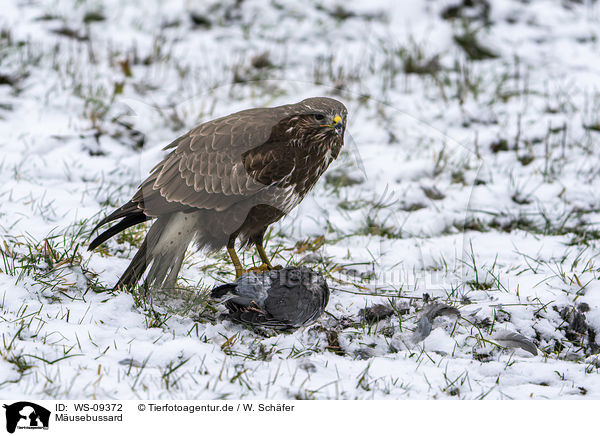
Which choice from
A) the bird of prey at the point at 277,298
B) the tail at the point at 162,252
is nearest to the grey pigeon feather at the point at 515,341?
the bird of prey at the point at 277,298

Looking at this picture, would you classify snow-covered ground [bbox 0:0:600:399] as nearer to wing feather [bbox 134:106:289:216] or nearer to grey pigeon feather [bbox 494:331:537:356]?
grey pigeon feather [bbox 494:331:537:356]

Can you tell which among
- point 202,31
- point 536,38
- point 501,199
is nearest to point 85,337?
point 501,199

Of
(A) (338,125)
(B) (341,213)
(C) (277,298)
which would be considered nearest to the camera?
(A) (338,125)

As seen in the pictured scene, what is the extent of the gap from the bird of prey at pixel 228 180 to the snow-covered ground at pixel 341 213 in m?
0.16

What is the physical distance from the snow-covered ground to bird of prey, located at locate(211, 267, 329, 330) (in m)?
0.07

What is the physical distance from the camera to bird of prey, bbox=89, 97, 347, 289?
292cm

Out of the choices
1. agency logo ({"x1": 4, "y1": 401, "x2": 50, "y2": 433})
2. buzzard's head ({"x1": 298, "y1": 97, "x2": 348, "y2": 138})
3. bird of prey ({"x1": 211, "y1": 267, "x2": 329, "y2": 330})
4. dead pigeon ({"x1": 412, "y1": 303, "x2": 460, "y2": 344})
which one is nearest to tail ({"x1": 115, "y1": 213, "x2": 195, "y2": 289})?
bird of prey ({"x1": 211, "y1": 267, "x2": 329, "y2": 330})

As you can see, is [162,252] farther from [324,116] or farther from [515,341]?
[515,341]

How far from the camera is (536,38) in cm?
732

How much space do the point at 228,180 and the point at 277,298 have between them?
609 millimetres

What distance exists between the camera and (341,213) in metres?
3.55

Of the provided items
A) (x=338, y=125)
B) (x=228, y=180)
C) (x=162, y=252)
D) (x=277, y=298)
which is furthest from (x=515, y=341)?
(x=162, y=252)

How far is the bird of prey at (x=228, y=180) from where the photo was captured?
2.92m

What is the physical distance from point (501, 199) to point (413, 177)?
1.18 metres
